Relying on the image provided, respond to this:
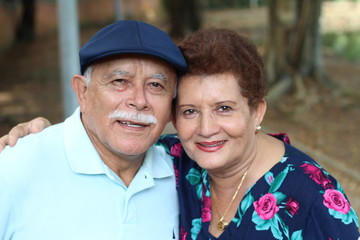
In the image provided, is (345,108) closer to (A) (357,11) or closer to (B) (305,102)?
(B) (305,102)

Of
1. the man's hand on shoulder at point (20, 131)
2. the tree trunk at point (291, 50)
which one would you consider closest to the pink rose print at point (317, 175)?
the man's hand on shoulder at point (20, 131)

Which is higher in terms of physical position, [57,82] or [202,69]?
[202,69]

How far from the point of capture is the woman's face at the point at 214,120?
7.93 feet

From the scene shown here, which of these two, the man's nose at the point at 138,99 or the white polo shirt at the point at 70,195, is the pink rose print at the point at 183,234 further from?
the man's nose at the point at 138,99

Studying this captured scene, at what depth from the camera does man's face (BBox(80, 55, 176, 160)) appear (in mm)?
2330

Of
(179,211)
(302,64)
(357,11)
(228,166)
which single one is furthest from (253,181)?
(357,11)

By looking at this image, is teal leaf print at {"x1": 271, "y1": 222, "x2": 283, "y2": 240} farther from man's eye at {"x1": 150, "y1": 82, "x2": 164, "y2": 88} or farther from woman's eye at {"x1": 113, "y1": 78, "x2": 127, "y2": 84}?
woman's eye at {"x1": 113, "y1": 78, "x2": 127, "y2": 84}

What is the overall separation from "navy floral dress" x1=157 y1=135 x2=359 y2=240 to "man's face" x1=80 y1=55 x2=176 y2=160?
53 cm

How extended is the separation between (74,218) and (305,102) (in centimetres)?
781

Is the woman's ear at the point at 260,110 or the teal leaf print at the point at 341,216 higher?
the woman's ear at the point at 260,110

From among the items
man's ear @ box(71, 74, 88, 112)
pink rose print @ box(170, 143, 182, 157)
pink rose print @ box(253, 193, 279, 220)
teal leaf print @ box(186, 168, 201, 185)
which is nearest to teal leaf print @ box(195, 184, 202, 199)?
teal leaf print @ box(186, 168, 201, 185)

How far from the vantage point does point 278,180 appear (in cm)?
241

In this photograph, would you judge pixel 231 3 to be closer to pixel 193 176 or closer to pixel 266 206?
pixel 193 176

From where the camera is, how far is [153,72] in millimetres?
2369
